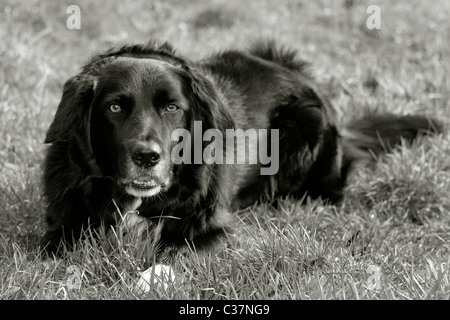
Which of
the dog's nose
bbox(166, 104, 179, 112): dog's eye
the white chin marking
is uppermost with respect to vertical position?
bbox(166, 104, 179, 112): dog's eye

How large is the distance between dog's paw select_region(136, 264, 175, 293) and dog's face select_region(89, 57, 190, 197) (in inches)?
17.7

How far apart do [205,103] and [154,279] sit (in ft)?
3.41

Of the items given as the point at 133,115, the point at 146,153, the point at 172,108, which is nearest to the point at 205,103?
the point at 172,108

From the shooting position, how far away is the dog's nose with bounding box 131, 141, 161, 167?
316cm

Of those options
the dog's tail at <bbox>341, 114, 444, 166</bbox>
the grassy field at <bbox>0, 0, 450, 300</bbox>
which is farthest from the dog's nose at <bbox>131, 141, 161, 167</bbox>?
the dog's tail at <bbox>341, 114, 444, 166</bbox>

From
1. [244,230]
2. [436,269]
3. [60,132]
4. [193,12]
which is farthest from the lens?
[193,12]

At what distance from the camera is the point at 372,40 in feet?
22.4

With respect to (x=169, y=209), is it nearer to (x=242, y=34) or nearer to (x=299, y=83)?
(x=299, y=83)

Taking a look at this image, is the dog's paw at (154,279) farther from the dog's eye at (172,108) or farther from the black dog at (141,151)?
the dog's eye at (172,108)

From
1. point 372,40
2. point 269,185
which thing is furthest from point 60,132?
point 372,40

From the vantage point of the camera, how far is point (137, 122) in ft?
10.6

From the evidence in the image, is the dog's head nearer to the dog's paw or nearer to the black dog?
the black dog

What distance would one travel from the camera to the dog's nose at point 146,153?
3.16m

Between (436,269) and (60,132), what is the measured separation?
1952mm
